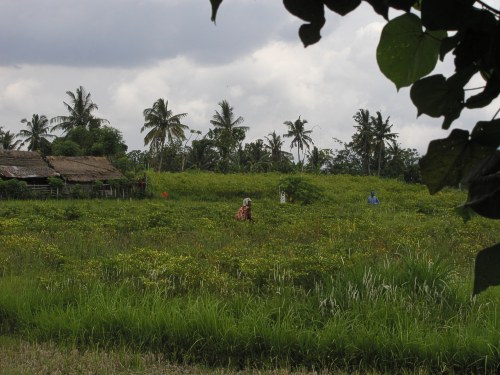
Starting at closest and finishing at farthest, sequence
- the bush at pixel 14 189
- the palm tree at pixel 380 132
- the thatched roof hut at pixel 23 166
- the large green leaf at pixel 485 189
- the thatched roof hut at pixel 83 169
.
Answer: the large green leaf at pixel 485 189
the bush at pixel 14 189
the thatched roof hut at pixel 23 166
the thatched roof hut at pixel 83 169
the palm tree at pixel 380 132

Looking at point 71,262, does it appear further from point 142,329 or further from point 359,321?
point 359,321

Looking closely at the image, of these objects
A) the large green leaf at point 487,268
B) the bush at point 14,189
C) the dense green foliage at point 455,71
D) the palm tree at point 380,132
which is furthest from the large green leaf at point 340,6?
the palm tree at point 380,132

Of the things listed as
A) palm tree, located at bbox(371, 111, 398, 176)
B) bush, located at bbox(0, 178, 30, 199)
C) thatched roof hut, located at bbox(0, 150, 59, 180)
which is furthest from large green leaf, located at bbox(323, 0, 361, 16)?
palm tree, located at bbox(371, 111, 398, 176)

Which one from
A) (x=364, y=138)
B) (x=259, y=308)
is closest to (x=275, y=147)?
(x=364, y=138)

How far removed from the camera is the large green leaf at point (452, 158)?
Answer: 1.82ft

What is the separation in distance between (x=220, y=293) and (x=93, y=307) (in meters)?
1.13

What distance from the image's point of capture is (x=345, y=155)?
4172cm

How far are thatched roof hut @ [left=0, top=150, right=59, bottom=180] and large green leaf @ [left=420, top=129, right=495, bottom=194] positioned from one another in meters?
21.9

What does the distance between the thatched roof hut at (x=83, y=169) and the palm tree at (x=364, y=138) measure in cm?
1840

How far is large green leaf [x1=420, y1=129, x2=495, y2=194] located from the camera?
1.82 ft

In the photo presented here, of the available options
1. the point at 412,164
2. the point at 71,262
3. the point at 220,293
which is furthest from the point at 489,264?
the point at 412,164

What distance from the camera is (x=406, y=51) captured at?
560mm

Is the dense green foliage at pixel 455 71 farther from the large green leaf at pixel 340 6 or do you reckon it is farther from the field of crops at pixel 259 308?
the field of crops at pixel 259 308

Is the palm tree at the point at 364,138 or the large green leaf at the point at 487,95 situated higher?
the palm tree at the point at 364,138
